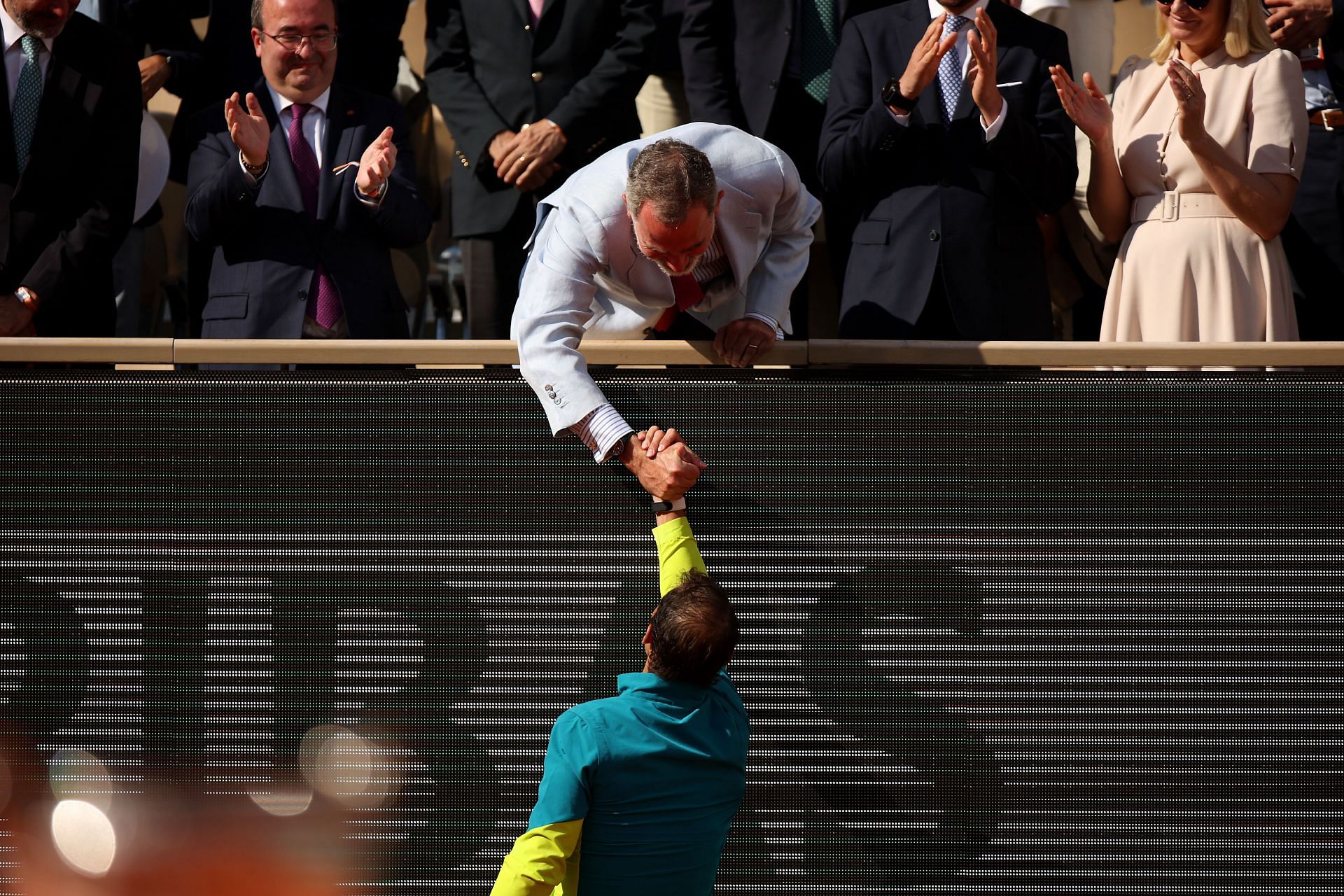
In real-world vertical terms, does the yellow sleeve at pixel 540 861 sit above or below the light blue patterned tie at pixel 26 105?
below

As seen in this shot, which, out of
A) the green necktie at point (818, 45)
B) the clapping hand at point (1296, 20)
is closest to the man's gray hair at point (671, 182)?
the green necktie at point (818, 45)

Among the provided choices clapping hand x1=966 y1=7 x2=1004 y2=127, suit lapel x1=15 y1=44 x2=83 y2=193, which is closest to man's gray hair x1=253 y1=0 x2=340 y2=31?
suit lapel x1=15 y1=44 x2=83 y2=193

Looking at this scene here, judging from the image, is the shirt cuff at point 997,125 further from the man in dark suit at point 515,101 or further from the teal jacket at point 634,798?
the teal jacket at point 634,798

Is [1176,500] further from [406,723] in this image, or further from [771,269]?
[406,723]

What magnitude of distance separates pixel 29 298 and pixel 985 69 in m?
3.46

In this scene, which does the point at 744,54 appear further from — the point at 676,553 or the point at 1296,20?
the point at 676,553

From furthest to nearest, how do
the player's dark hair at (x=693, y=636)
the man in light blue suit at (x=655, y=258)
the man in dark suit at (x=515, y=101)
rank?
the man in dark suit at (x=515, y=101)
the man in light blue suit at (x=655, y=258)
the player's dark hair at (x=693, y=636)

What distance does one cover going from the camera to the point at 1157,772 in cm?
502

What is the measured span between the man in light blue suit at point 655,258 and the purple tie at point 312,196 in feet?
3.17

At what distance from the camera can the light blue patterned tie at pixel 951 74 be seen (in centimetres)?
623

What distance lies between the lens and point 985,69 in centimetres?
588

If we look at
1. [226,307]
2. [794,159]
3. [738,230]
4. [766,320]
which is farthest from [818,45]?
[226,307]

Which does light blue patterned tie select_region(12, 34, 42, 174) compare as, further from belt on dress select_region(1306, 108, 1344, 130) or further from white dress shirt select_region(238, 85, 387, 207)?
belt on dress select_region(1306, 108, 1344, 130)

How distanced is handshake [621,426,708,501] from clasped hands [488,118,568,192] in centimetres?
215
